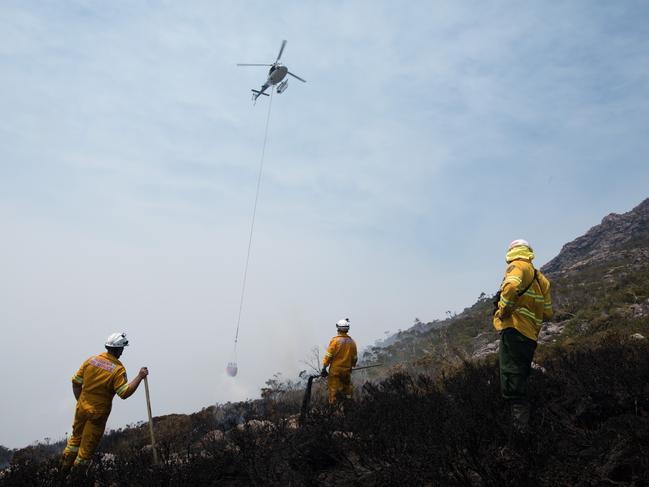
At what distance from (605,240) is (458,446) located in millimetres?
40489

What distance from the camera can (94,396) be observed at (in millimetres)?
4617

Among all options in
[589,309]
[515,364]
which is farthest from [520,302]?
[589,309]

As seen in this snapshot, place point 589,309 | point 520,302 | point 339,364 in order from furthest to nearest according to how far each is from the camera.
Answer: point 589,309
point 339,364
point 520,302

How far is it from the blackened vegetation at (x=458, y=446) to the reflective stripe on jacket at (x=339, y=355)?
1.82 m

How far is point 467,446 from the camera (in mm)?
2588

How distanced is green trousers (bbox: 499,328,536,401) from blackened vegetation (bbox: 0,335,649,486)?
21 centimetres

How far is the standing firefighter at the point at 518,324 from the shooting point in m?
3.84

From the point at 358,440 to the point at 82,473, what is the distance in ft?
8.18

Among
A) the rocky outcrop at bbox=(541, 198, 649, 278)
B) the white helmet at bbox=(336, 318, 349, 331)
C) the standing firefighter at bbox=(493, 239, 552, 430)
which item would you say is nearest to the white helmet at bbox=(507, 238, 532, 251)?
the standing firefighter at bbox=(493, 239, 552, 430)

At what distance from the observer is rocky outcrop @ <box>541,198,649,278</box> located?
3041 centimetres

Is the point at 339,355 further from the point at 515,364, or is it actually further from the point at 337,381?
the point at 515,364

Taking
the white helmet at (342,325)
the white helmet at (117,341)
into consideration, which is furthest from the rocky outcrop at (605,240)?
the white helmet at (117,341)

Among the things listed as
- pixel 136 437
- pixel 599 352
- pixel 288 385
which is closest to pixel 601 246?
pixel 288 385

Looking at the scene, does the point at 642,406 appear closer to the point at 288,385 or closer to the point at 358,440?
the point at 358,440
